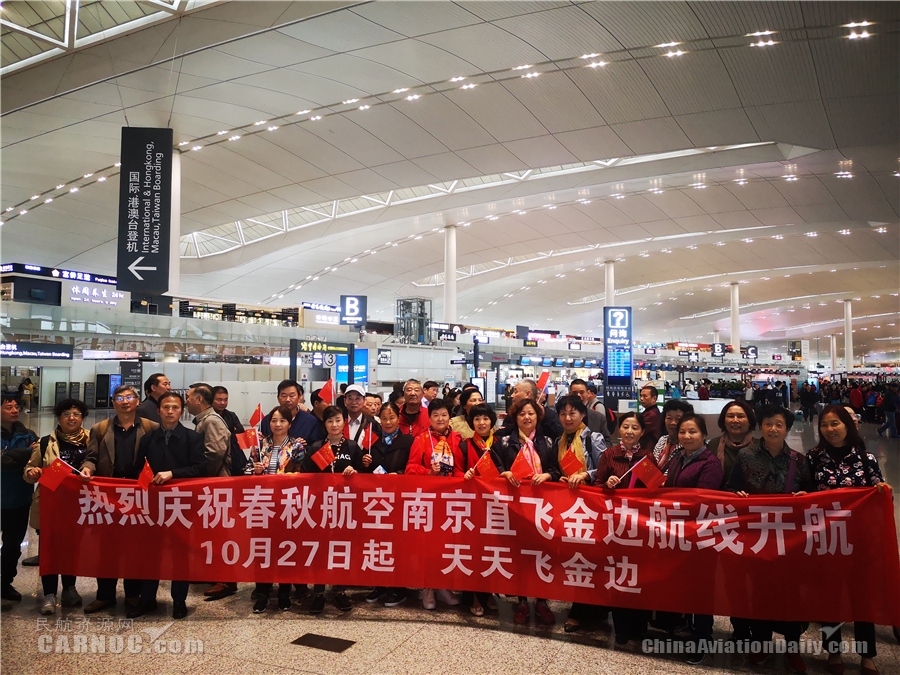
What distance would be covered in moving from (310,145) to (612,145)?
33.4 feet

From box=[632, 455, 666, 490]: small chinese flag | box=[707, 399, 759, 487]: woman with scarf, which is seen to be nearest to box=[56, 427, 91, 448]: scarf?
box=[632, 455, 666, 490]: small chinese flag

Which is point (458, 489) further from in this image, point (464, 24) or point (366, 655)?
point (464, 24)

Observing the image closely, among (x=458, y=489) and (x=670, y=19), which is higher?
(x=670, y=19)

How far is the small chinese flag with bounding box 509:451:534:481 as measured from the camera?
13.7 feet

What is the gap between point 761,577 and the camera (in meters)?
3.59

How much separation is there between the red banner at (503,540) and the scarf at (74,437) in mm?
376

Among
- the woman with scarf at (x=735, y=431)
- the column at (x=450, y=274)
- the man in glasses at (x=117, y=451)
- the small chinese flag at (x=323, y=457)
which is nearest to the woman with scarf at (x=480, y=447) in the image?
the small chinese flag at (x=323, y=457)

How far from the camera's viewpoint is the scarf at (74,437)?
4668mm

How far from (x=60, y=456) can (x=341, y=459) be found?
220 centimetres

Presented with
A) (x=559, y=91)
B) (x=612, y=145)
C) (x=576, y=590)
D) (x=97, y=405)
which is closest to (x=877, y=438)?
(x=612, y=145)

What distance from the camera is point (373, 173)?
22.6 metres

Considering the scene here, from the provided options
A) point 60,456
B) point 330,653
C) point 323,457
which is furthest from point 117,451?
point 330,653

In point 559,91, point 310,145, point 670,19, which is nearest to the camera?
point 670,19

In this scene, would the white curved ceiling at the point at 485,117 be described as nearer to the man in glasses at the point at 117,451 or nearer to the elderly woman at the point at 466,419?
the elderly woman at the point at 466,419
